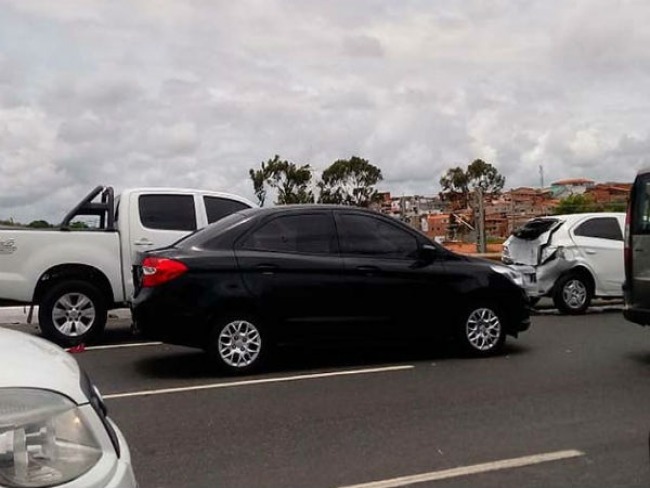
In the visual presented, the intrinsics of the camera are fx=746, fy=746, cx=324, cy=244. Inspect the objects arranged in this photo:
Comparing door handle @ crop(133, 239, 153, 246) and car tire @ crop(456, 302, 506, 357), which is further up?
door handle @ crop(133, 239, 153, 246)

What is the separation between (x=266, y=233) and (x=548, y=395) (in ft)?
10.3

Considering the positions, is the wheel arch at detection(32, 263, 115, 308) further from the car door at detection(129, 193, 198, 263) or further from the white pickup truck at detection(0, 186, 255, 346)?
the car door at detection(129, 193, 198, 263)

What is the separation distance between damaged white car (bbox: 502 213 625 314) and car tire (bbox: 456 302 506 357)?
12.5ft

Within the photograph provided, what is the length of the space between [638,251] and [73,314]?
658 centimetres

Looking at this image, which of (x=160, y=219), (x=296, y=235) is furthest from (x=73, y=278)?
(x=296, y=235)

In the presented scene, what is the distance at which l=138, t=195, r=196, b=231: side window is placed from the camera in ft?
32.3

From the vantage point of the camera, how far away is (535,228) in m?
12.6

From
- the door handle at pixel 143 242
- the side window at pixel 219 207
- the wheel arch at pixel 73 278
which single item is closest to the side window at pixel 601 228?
the side window at pixel 219 207

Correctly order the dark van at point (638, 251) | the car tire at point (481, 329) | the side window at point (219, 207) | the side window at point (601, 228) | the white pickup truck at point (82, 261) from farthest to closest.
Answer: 1. the side window at point (601, 228)
2. the side window at point (219, 207)
3. the white pickup truck at point (82, 261)
4. the car tire at point (481, 329)
5. the dark van at point (638, 251)

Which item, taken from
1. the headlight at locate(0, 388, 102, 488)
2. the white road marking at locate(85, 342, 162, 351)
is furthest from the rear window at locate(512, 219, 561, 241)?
the headlight at locate(0, 388, 102, 488)

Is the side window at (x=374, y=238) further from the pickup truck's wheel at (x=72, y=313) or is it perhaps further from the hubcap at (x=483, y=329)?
the pickup truck's wheel at (x=72, y=313)

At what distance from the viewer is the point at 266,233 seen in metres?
7.63

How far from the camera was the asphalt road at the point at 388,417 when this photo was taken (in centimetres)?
461

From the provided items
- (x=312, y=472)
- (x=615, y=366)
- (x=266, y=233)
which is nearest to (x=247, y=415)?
(x=312, y=472)
